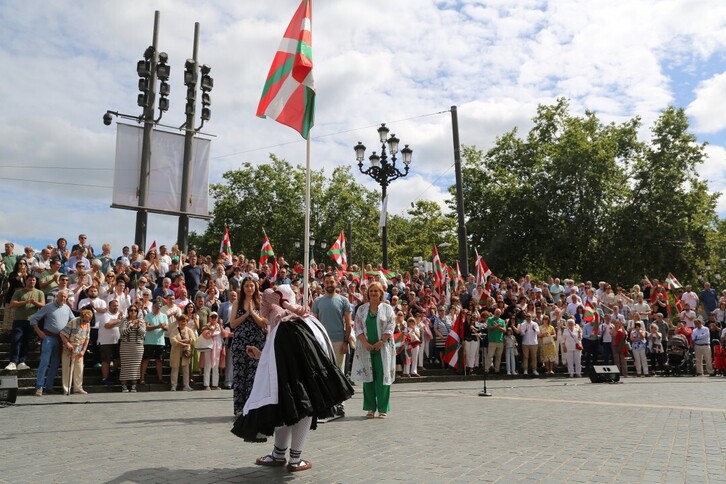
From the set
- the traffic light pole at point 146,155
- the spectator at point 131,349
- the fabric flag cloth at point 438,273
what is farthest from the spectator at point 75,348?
the fabric flag cloth at point 438,273

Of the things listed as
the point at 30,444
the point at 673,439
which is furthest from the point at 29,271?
the point at 673,439

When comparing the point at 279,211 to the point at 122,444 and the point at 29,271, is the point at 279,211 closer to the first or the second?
the point at 29,271

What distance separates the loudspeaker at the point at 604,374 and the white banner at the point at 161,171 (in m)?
15.3

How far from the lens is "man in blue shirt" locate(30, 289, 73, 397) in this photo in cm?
1243

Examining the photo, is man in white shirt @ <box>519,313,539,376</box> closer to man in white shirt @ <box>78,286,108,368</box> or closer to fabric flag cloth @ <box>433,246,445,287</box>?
fabric flag cloth @ <box>433,246,445,287</box>

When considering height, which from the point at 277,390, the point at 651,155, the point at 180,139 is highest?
the point at 651,155

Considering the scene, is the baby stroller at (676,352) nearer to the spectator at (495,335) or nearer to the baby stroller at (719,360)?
the baby stroller at (719,360)

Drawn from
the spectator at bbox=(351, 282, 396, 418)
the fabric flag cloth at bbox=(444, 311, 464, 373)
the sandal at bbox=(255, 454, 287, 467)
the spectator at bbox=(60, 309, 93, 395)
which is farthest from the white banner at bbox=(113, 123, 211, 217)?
the sandal at bbox=(255, 454, 287, 467)

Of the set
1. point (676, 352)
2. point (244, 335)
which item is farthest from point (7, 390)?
point (676, 352)

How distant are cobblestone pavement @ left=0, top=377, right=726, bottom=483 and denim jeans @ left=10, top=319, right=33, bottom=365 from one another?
2.28 metres

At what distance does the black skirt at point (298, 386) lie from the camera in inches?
201

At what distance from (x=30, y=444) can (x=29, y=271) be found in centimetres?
951

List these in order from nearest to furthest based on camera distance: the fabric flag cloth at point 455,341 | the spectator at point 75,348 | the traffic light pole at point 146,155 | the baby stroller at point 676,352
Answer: the spectator at point 75,348 < the fabric flag cloth at point 455,341 < the baby stroller at point 676,352 < the traffic light pole at point 146,155

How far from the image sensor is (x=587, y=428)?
25.0 ft
